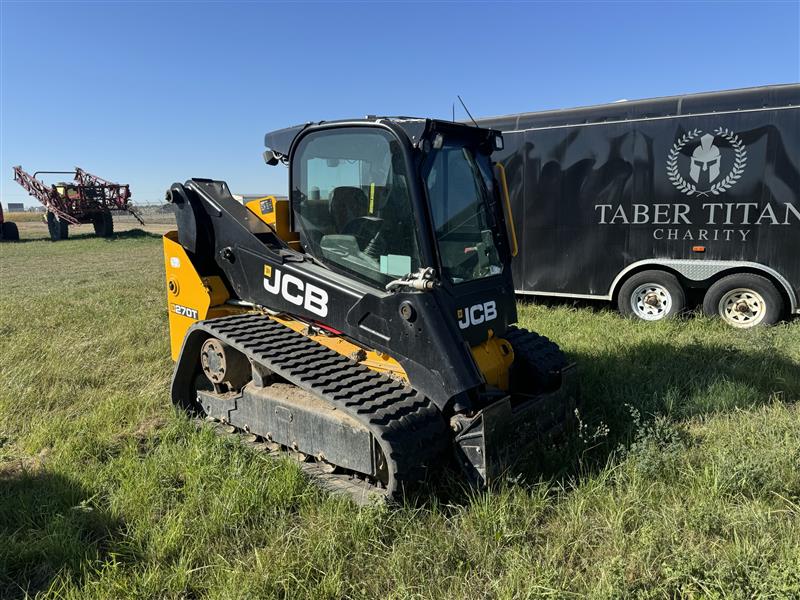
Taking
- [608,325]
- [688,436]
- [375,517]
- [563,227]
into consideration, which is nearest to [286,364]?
[375,517]

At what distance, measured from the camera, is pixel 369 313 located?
353cm

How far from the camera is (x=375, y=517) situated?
10.1ft

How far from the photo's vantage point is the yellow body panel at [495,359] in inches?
154

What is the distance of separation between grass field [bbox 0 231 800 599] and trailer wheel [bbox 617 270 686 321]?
8.26 feet

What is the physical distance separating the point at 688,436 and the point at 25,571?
4.08 m

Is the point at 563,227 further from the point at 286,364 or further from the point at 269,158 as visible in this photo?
the point at 286,364

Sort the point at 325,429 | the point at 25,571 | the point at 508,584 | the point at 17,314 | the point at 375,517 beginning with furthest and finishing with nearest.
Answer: the point at 17,314
the point at 325,429
the point at 375,517
the point at 25,571
the point at 508,584

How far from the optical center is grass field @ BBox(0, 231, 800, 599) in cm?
267

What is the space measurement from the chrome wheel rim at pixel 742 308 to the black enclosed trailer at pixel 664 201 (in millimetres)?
15

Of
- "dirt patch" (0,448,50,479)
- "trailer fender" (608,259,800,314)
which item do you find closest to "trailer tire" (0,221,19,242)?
"dirt patch" (0,448,50,479)

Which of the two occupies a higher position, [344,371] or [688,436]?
[344,371]

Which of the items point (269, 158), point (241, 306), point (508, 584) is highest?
point (269, 158)

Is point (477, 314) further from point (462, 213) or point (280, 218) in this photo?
point (280, 218)

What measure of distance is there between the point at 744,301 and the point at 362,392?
19.9 feet
